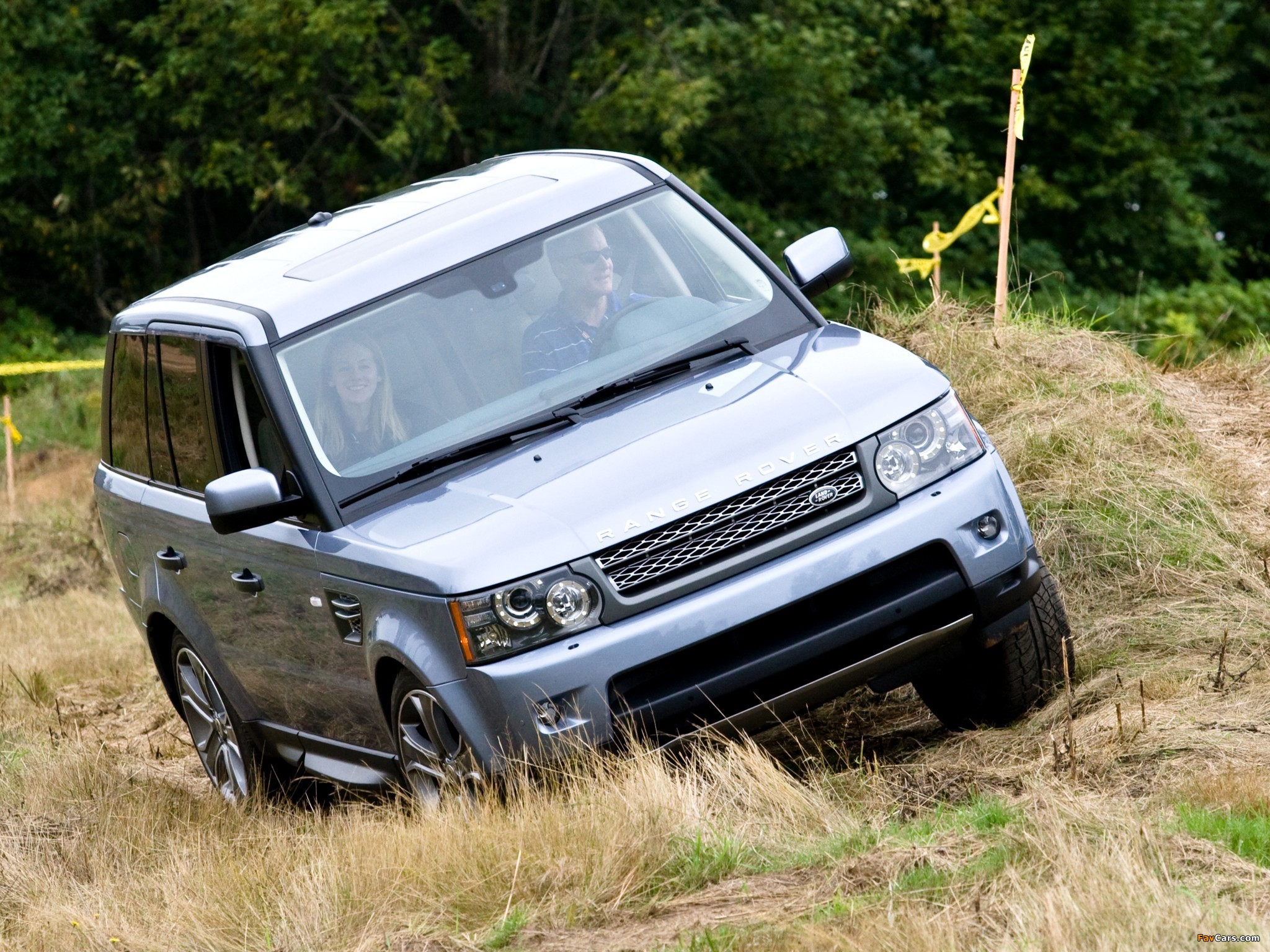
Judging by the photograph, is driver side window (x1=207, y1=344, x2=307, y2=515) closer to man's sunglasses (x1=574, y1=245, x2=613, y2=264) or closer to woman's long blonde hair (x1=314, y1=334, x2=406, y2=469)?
woman's long blonde hair (x1=314, y1=334, x2=406, y2=469)

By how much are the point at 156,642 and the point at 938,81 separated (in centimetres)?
2092

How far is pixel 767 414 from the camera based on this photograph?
16.3ft

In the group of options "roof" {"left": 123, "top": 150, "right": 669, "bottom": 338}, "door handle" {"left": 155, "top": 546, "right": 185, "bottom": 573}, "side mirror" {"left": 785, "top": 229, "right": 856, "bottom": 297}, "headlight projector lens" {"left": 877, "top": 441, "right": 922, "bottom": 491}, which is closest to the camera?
"headlight projector lens" {"left": 877, "top": 441, "right": 922, "bottom": 491}

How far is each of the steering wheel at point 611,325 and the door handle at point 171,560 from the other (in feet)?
6.02

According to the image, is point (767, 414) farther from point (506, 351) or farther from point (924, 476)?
point (506, 351)

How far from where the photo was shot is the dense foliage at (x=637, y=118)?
70.6ft

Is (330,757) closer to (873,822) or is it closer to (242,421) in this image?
(242,421)

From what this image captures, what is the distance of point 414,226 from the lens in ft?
19.7

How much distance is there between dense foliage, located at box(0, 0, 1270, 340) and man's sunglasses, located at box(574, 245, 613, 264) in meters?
14.4

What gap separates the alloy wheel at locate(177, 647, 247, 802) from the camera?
6.50 meters

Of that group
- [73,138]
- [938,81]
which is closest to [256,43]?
[73,138]

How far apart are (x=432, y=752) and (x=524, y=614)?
636mm
